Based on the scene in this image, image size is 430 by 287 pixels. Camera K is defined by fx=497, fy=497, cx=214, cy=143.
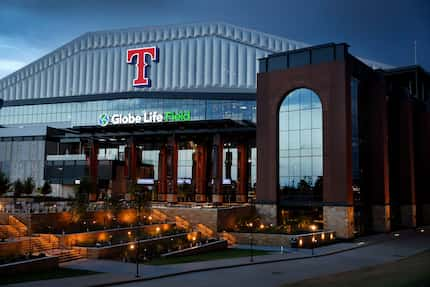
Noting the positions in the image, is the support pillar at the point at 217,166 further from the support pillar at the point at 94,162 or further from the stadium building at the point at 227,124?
the support pillar at the point at 94,162

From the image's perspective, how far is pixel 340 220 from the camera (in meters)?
54.8

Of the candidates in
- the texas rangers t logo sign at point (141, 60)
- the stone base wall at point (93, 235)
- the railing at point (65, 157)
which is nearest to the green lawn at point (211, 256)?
the stone base wall at point (93, 235)

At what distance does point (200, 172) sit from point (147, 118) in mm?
13634

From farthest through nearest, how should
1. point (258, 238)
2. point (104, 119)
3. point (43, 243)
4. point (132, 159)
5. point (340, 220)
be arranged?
point (104, 119), point (132, 159), point (340, 220), point (258, 238), point (43, 243)

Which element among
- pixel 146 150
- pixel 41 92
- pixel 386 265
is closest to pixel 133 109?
pixel 146 150

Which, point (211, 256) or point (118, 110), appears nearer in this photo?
point (211, 256)

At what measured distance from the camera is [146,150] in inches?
3804

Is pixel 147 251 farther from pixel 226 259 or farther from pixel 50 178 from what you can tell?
pixel 50 178

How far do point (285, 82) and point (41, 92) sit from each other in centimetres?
6412

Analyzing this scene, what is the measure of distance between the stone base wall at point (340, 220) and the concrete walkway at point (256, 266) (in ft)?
8.86

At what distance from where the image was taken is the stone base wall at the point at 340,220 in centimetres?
5434

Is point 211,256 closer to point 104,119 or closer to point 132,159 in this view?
point 132,159

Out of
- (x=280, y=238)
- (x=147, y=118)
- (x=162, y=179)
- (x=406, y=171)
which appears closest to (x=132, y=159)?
(x=162, y=179)

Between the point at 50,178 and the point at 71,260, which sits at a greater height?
the point at 50,178
